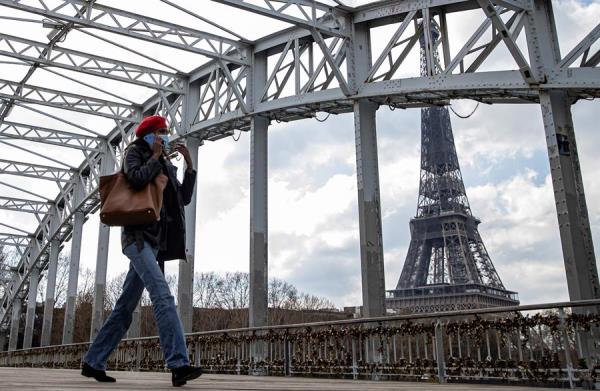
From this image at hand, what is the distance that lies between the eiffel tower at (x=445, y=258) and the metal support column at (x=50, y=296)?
27.2 m

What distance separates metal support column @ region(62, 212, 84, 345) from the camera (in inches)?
826

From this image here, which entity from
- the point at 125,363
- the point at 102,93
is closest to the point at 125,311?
the point at 125,363

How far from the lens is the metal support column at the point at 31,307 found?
88.7ft

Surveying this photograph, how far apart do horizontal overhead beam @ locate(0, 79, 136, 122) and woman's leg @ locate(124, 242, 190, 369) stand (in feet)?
45.4

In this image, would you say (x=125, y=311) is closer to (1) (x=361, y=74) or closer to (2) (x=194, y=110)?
(1) (x=361, y=74)

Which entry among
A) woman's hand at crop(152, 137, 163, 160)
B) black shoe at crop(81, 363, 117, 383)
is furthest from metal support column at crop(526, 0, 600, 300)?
black shoe at crop(81, 363, 117, 383)

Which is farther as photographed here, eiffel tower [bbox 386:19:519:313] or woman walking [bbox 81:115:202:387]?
eiffel tower [bbox 386:19:519:313]

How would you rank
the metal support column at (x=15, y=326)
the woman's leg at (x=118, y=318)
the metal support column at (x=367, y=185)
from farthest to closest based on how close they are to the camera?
the metal support column at (x=15, y=326) < the metal support column at (x=367, y=185) < the woman's leg at (x=118, y=318)

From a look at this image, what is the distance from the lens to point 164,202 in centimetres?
371

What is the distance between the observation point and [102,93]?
16.4 m

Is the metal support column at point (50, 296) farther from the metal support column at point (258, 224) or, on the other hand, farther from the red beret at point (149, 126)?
the red beret at point (149, 126)

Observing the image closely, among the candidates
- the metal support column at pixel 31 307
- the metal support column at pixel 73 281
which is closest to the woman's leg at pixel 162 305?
the metal support column at pixel 73 281

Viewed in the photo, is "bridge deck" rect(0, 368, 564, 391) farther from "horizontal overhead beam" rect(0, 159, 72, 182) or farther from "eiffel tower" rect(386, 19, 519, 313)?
"eiffel tower" rect(386, 19, 519, 313)

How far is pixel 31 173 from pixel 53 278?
5830mm
